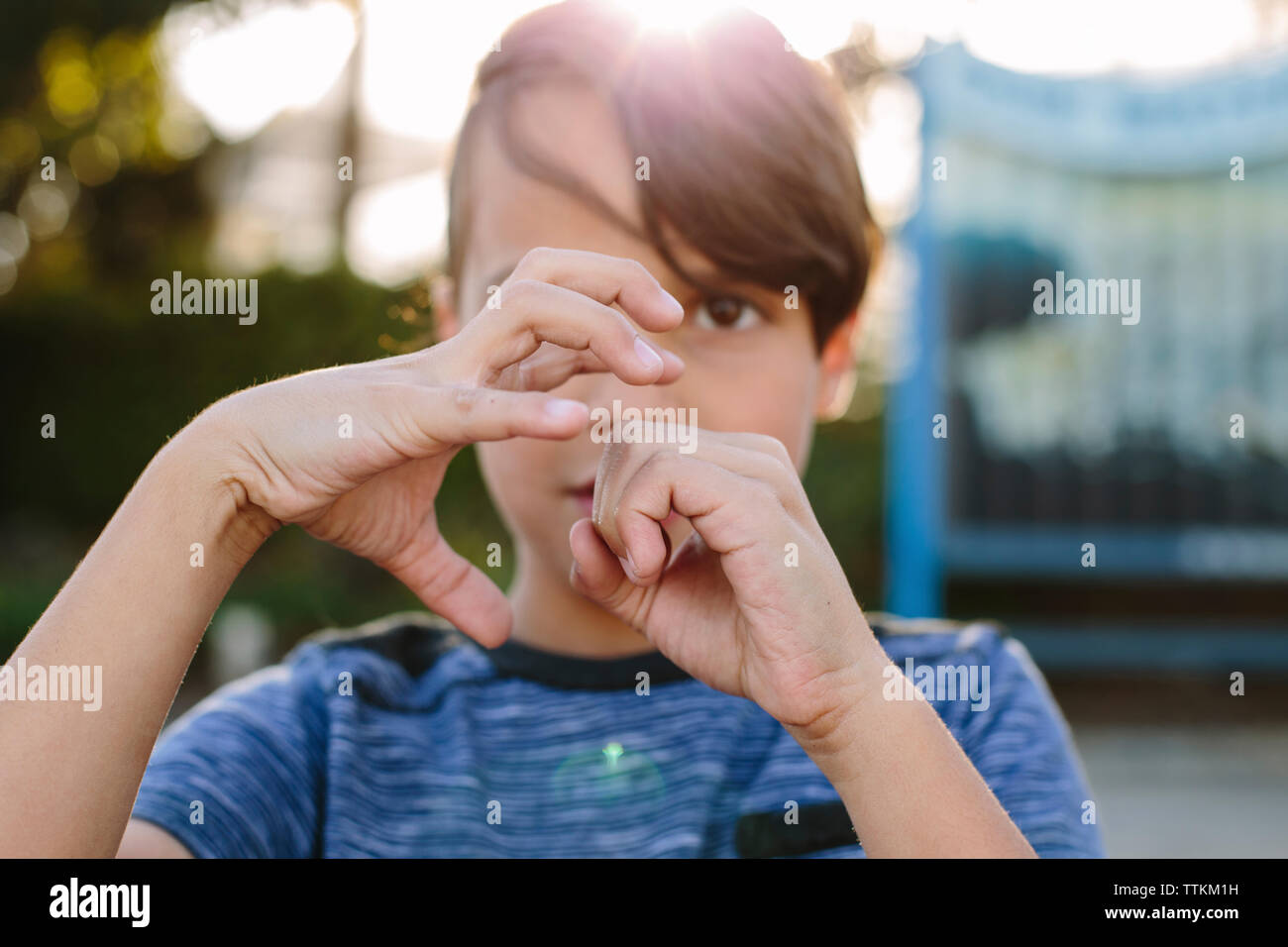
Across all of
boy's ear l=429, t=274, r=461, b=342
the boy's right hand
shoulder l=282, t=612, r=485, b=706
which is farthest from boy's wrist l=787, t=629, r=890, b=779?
boy's ear l=429, t=274, r=461, b=342

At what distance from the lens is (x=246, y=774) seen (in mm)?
1343

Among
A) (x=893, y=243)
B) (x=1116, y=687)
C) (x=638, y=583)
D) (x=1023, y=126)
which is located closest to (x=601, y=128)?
(x=638, y=583)

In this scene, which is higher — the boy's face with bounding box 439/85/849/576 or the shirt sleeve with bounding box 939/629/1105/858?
the boy's face with bounding box 439/85/849/576

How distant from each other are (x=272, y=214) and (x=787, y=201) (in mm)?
9340

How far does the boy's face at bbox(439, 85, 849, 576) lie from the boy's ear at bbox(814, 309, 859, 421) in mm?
130

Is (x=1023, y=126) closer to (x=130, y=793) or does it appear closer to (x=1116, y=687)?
(x=1116, y=687)

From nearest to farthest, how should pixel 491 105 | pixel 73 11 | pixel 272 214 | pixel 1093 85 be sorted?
pixel 491 105 < pixel 1093 85 < pixel 73 11 < pixel 272 214

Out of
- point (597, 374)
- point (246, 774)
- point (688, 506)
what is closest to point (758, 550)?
point (688, 506)

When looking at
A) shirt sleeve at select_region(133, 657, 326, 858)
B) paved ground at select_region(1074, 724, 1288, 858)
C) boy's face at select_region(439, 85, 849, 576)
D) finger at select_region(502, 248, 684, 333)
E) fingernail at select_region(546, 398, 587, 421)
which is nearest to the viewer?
fingernail at select_region(546, 398, 587, 421)

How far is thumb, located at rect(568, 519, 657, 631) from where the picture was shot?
108cm

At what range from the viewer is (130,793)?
99 cm

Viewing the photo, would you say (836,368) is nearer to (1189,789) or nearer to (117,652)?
(117,652)

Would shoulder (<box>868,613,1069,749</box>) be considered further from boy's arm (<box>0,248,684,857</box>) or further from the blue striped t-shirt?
boy's arm (<box>0,248,684,857</box>)

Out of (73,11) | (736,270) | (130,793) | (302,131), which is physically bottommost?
(130,793)
